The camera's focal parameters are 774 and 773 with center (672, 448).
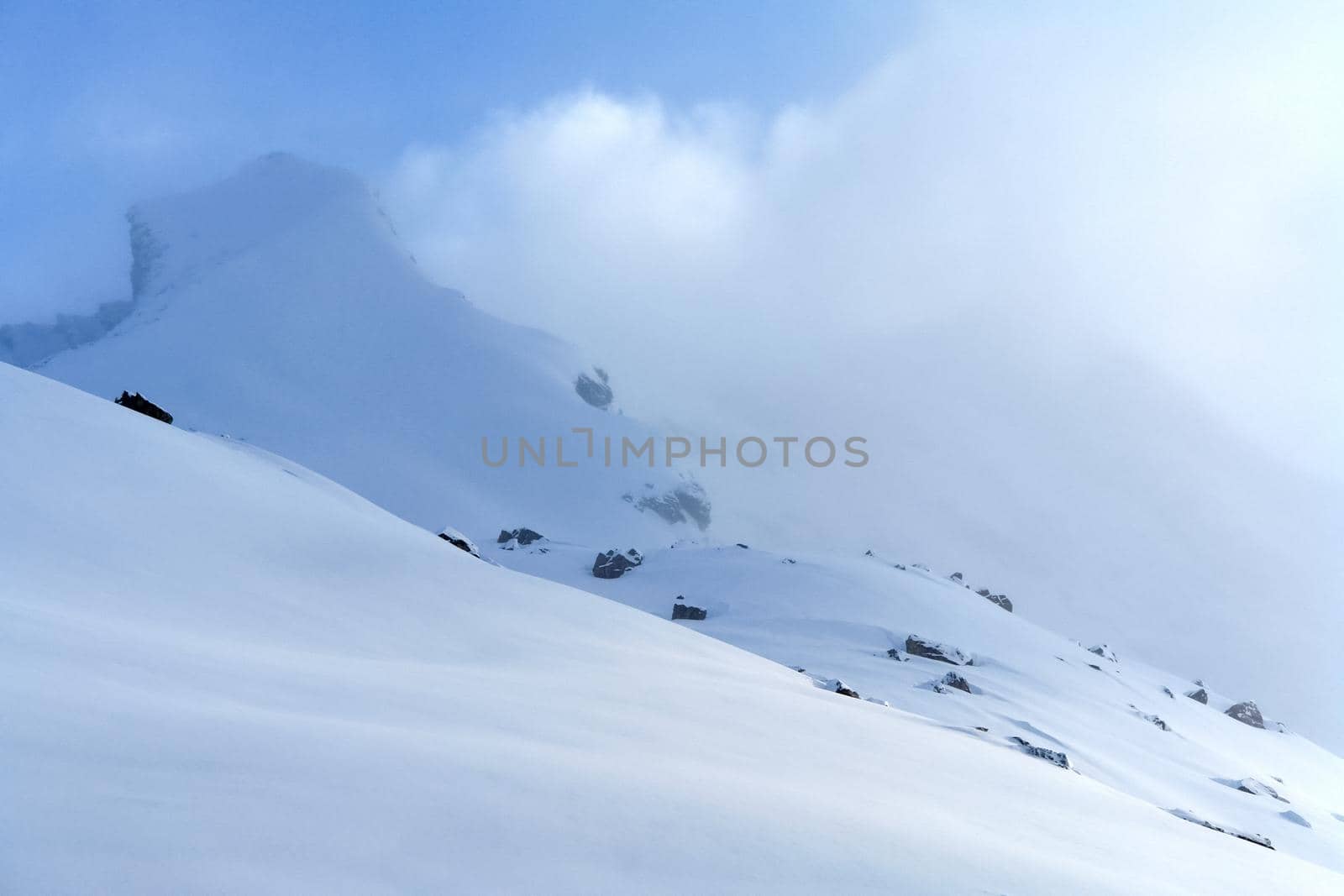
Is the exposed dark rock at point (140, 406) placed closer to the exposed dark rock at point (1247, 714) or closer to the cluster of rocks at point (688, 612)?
the cluster of rocks at point (688, 612)

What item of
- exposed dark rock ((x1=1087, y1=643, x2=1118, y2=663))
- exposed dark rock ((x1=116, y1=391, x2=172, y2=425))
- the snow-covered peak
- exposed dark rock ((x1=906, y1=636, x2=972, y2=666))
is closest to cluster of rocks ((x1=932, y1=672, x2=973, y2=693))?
exposed dark rock ((x1=906, y1=636, x2=972, y2=666))

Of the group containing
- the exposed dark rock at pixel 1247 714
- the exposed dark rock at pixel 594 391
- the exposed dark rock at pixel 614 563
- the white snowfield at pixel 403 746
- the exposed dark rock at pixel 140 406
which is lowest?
the white snowfield at pixel 403 746

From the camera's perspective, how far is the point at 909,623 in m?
23.0

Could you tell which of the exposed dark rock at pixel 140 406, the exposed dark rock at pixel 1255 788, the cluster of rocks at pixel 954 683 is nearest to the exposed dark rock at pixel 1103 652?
the exposed dark rock at pixel 1255 788

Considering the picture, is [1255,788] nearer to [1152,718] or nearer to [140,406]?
[1152,718]

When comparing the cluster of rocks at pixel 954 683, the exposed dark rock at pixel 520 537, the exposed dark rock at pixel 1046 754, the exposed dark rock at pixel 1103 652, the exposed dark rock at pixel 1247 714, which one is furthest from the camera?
the exposed dark rock at pixel 520 537

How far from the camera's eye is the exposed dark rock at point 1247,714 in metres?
29.7

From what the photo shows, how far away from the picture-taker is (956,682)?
1723 centimetres

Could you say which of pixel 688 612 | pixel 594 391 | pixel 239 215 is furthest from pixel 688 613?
pixel 239 215

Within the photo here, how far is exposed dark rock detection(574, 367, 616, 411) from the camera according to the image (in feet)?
275

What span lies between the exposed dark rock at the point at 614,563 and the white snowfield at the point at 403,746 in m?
20.8

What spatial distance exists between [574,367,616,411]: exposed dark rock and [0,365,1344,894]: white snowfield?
72.4 m

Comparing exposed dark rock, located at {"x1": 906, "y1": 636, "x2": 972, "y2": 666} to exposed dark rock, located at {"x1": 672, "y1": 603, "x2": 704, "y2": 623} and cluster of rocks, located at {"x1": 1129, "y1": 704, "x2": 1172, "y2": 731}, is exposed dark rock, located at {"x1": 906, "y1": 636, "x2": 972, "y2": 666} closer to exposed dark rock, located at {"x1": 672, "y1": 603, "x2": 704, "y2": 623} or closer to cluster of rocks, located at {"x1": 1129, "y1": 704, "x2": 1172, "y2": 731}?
cluster of rocks, located at {"x1": 1129, "y1": 704, "x2": 1172, "y2": 731}

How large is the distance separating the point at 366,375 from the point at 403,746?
75251 mm
